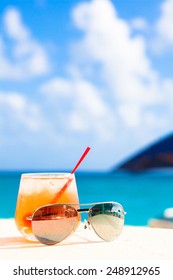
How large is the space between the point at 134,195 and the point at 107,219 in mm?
23917

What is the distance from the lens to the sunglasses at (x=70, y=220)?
120 centimetres

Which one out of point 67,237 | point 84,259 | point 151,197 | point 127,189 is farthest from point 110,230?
point 127,189

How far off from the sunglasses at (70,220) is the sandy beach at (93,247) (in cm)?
2

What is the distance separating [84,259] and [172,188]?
28.5 meters

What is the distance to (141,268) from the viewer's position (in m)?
1.02

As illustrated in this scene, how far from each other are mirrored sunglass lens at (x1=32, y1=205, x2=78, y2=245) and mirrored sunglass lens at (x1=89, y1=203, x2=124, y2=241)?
0.07 metres

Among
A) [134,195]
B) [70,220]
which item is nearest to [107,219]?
[70,220]

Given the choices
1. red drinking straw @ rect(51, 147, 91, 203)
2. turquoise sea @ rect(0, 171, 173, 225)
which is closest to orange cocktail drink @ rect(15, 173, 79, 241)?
red drinking straw @ rect(51, 147, 91, 203)

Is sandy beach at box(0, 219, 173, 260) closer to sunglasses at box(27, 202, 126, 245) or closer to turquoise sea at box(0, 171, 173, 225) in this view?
sunglasses at box(27, 202, 126, 245)

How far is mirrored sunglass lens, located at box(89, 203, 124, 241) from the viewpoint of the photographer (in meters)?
1.27

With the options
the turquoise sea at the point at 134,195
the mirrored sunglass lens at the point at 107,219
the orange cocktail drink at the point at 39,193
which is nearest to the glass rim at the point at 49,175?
the orange cocktail drink at the point at 39,193

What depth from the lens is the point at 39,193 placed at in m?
1.27

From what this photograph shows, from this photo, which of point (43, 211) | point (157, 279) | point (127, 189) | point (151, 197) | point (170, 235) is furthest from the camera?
point (127, 189)

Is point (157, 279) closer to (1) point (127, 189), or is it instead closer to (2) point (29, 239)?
(2) point (29, 239)
